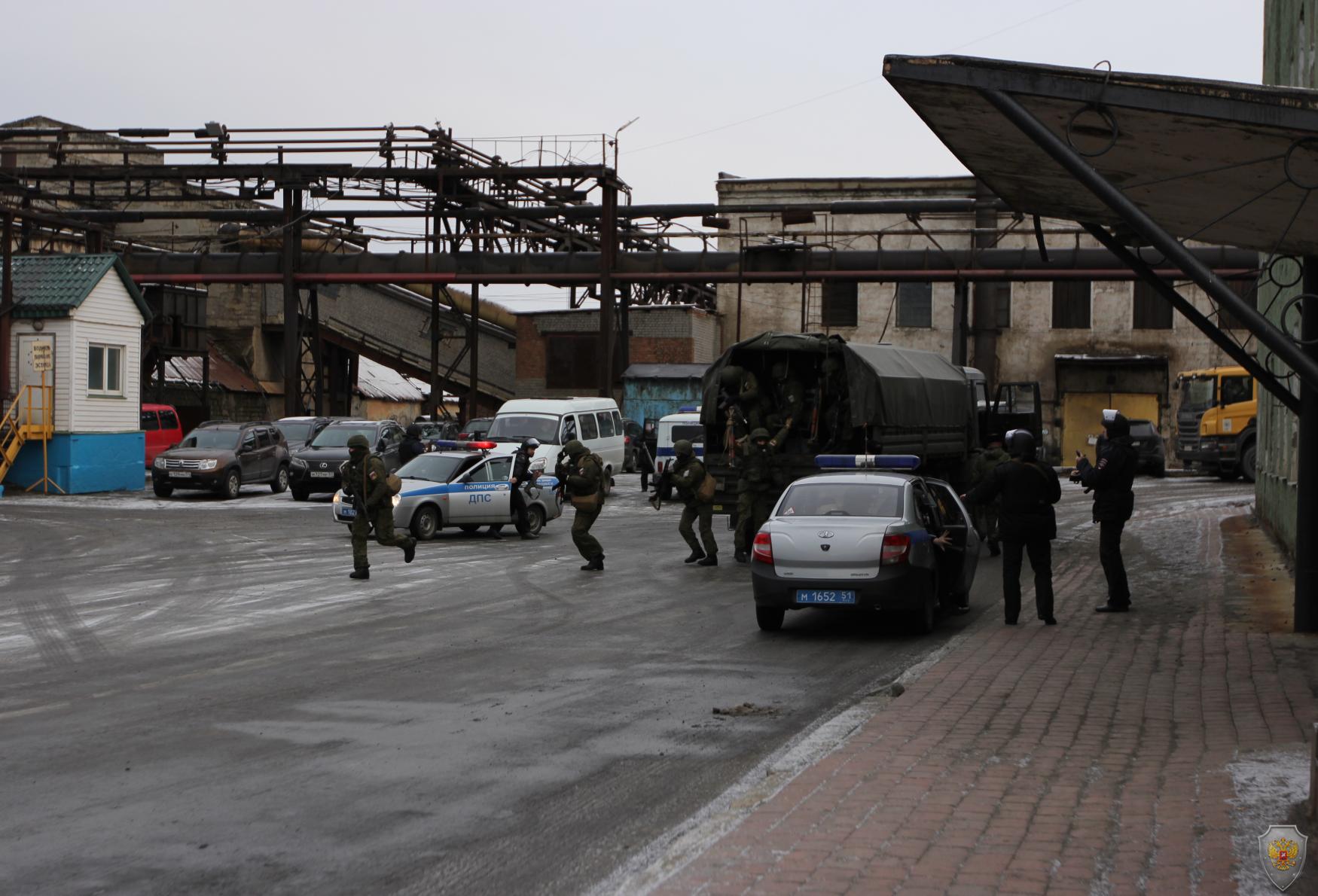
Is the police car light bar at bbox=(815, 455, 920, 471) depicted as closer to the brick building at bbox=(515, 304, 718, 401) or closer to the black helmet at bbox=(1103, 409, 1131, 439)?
the black helmet at bbox=(1103, 409, 1131, 439)

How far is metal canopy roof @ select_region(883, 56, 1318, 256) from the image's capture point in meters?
7.95

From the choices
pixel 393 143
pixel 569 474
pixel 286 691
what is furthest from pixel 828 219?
pixel 286 691

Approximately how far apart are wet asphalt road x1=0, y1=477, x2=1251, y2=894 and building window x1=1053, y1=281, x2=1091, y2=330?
3929 cm

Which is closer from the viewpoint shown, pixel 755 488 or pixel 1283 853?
pixel 1283 853

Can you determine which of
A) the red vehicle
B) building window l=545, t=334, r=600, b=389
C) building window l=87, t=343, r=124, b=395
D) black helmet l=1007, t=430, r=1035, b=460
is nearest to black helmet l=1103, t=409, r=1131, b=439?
black helmet l=1007, t=430, r=1035, b=460

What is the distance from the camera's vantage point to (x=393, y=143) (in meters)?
47.9

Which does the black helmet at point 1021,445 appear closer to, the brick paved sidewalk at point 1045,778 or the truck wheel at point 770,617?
the brick paved sidewalk at point 1045,778

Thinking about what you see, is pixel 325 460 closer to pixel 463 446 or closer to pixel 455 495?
pixel 463 446

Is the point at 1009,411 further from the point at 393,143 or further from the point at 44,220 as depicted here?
the point at 44,220

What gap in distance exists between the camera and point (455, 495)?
80.0 ft

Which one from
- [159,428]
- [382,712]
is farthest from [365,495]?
[159,428]

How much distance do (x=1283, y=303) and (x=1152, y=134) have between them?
489 inches

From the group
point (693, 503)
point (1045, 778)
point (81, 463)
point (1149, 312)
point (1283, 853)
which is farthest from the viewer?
point (1149, 312)

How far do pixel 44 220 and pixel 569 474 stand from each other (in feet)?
90.7
